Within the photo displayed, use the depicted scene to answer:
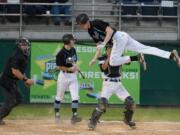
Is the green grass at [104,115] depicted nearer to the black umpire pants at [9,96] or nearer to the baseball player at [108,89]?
the black umpire pants at [9,96]

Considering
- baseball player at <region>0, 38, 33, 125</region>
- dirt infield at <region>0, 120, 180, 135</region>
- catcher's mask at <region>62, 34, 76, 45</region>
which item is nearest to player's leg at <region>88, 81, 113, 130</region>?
dirt infield at <region>0, 120, 180, 135</region>

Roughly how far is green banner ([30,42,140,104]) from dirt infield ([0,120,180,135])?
5.24 metres

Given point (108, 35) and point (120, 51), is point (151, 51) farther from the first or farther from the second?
point (108, 35)

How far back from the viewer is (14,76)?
1412 cm

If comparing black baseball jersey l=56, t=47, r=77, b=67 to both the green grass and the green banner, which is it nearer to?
the green grass

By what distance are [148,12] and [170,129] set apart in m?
10.1

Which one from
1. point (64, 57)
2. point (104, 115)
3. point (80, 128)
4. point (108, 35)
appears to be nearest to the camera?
point (108, 35)

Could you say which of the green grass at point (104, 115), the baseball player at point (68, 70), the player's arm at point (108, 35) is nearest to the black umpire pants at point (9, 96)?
the baseball player at point (68, 70)

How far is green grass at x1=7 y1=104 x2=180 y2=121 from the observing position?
16.9 meters

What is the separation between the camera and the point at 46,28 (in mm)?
23047

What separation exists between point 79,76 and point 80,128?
6625 millimetres

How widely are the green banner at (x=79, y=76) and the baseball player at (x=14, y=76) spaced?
5983mm

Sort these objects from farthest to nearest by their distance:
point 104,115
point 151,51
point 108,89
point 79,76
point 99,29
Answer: point 79,76
point 104,115
point 108,89
point 151,51
point 99,29

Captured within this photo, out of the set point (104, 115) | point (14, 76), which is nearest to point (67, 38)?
point (14, 76)
